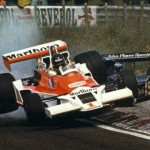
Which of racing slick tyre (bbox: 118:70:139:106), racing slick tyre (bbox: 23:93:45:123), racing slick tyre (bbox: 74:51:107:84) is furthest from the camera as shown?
A: racing slick tyre (bbox: 74:51:107:84)

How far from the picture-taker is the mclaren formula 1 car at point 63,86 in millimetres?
10812

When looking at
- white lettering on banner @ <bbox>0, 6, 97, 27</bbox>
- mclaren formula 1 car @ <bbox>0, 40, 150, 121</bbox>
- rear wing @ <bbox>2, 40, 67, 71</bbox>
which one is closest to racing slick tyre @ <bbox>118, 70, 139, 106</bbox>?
mclaren formula 1 car @ <bbox>0, 40, 150, 121</bbox>

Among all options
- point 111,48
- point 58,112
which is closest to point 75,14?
point 111,48

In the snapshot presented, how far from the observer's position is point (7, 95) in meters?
11.9

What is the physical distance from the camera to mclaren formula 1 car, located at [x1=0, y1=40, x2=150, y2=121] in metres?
10.8

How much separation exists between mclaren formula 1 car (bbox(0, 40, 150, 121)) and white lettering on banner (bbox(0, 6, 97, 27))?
668 inches

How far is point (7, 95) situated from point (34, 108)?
4.10 ft

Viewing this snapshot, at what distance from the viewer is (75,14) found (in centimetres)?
3072

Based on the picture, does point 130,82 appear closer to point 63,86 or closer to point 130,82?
point 130,82

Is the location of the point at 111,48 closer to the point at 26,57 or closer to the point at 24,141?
the point at 26,57

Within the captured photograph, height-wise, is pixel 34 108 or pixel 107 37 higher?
pixel 34 108

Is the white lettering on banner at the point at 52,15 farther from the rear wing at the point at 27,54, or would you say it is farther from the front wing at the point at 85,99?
the front wing at the point at 85,99

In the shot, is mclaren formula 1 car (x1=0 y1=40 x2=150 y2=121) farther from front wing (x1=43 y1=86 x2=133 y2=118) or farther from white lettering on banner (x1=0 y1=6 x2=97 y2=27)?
white lettering on banner (x1=0 y1=6 x2=97 y2=27)

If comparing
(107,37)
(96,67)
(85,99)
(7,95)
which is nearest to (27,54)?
(7,95)
